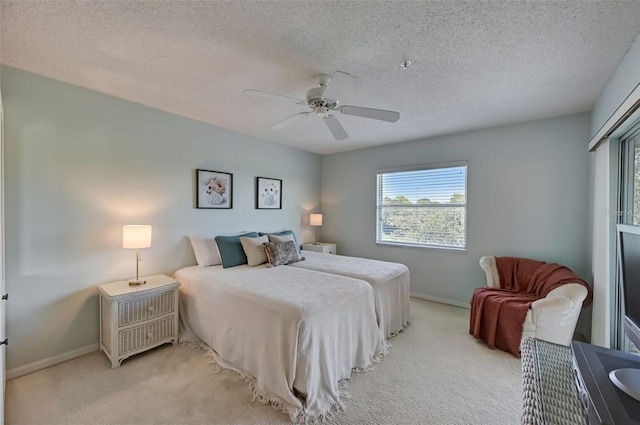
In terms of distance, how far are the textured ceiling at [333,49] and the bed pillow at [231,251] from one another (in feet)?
5.17

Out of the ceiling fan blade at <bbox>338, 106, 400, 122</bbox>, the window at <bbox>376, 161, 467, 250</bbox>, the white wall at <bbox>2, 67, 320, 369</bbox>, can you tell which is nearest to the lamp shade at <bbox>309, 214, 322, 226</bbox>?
the window at <bbox>376, 161, 467, 250</bbox>

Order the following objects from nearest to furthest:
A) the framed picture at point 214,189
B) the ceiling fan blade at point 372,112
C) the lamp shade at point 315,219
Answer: the ceiling fan blade at point 372,112 < the framed picture at point 214,189 < the lamp shade at point 315,219

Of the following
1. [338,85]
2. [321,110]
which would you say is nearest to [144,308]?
[321,110]

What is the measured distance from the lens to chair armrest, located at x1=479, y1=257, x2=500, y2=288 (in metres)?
3.25

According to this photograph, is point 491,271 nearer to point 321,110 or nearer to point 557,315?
point 557,315

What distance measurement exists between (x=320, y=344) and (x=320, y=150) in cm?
369

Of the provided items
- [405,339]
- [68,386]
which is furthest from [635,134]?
[68,386]

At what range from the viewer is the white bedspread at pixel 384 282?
2.78 metres

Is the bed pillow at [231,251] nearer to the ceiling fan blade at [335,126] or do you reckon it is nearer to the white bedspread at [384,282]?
the white bedspread at [384,282]

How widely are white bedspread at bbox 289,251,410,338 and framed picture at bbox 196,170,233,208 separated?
4.31 ft

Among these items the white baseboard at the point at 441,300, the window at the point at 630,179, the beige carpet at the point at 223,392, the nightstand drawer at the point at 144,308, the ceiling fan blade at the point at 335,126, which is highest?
the ceiling fan blade at the point at 335,126

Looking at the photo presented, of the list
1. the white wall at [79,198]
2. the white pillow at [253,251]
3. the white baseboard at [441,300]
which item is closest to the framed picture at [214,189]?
the white wall at [79,198]

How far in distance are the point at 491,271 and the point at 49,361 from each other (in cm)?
456

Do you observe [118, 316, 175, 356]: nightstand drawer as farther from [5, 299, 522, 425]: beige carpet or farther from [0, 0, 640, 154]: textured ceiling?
[0, 0, 640, 154]: textured ceiling
